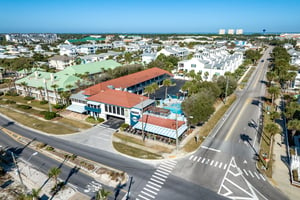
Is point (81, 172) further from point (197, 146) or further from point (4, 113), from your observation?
point (4, 113)

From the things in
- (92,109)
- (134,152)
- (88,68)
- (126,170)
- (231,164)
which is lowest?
(126,170)

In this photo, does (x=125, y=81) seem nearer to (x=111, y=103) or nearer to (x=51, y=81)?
(x=111, y=103)

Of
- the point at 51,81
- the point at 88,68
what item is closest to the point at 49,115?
the point at 51,81

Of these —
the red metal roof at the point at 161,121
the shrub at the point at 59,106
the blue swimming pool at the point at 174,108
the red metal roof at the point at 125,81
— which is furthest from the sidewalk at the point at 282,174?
the shrub at the point at 59,106

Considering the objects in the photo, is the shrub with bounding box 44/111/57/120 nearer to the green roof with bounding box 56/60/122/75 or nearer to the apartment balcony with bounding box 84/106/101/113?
the apartment balcony with bounding box 84/106/101/113

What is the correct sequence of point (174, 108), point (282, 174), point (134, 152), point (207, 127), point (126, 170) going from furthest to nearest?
point (174, 108) → point (207, 127) → point (134, 152) → point (126, 170) → point (282, 174)

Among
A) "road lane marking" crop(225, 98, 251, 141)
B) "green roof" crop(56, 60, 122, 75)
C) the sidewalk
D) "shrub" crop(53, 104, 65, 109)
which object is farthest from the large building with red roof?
"green roof" crop(56, 60, 122, 75)

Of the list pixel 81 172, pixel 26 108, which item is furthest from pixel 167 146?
pixel 26 108

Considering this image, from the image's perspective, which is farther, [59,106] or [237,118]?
[59,106]

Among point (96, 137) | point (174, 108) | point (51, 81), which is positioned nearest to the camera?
point (96, 137)
